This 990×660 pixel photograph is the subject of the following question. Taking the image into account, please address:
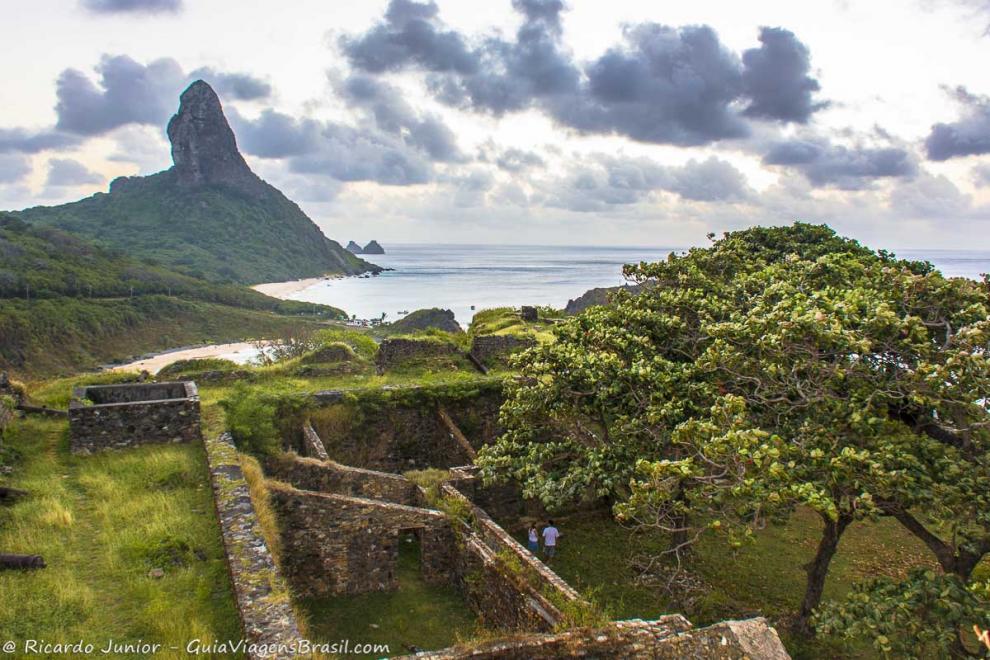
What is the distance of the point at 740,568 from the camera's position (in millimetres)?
14023

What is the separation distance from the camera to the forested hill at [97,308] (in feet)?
216

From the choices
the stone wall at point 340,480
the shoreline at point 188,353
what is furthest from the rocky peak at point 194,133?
the stone wall at point 340,480

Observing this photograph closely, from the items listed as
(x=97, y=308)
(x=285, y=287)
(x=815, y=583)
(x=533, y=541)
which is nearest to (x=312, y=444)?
(x=533, y=541)

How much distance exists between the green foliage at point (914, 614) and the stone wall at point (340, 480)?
812 centimetres

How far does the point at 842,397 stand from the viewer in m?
10.0

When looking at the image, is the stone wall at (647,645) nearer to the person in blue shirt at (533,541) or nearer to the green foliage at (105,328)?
the person in blue shirt at (533,541)

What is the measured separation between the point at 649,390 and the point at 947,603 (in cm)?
528

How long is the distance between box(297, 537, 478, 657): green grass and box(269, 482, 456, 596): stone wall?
28 centimetres

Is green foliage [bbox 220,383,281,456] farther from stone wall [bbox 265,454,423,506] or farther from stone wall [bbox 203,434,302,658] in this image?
stone wall [bbox 203,434,302,658]

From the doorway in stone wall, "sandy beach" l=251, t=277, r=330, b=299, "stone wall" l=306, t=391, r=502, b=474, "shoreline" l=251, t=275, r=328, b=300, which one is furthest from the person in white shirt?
"sandy beach" l=251, t=277, r=330, b=299

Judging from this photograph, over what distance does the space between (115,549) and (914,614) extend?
10.7 metres

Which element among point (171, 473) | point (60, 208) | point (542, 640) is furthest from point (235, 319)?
point (60, 208)

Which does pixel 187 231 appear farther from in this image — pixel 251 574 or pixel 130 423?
pixel 251 574

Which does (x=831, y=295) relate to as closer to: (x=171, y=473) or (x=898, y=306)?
(x=898, y=306)
